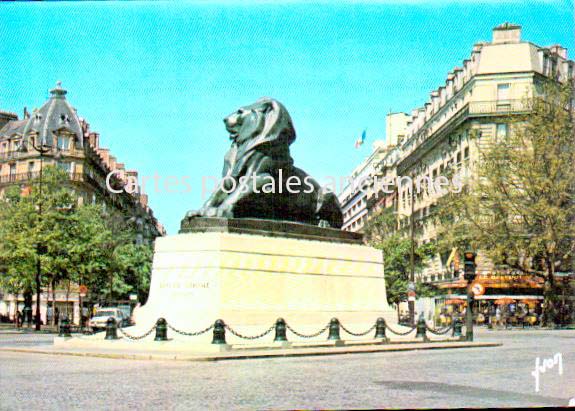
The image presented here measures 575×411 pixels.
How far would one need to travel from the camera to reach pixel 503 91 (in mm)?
56531

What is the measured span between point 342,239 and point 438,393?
15.4m

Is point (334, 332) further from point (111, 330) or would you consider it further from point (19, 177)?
point (19, 177)

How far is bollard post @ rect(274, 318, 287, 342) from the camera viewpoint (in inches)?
871

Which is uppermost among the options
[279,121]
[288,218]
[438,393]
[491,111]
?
[491,111]

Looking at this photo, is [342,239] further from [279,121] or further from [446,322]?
[446,322]

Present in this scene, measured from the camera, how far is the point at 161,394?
11828 mm

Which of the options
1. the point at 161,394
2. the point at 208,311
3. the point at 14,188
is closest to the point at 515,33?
the point at 14,188

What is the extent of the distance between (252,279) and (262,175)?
3.16 meters

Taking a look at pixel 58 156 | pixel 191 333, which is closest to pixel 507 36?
pixel 58 156

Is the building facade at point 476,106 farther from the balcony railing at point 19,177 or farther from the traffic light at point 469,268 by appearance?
the balcony railing at point 19,177

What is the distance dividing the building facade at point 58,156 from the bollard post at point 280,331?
508 inches

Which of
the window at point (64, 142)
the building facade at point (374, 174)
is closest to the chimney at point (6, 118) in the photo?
the window at point (64, 142)

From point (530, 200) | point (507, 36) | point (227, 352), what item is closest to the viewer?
point (227, 352)

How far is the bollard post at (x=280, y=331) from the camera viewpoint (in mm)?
22133
